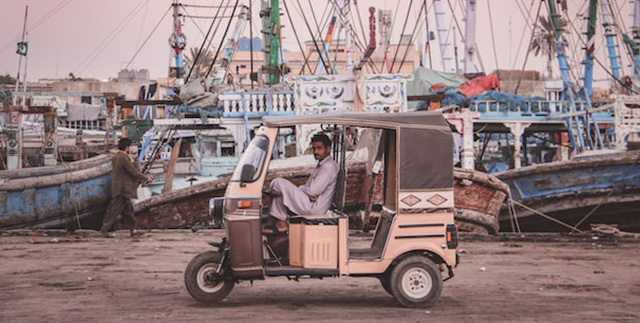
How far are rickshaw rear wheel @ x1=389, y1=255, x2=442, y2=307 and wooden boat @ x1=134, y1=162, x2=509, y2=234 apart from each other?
664 cm

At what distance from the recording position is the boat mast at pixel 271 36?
26.1 meters

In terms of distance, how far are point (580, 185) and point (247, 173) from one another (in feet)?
43.2

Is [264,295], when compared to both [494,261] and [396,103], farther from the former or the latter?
[396,103]

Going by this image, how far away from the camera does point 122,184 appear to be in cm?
1212

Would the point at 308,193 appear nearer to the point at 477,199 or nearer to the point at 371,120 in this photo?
the point at 371,120

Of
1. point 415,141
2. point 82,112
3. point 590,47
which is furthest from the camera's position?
point 82,112

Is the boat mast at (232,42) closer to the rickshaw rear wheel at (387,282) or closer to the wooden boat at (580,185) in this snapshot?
the wooden boat at (580,185)

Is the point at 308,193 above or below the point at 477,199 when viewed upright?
above

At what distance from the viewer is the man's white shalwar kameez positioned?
6898mm

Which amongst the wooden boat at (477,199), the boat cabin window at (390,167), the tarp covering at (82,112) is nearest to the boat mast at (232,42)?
the wooden boat at (477,199)

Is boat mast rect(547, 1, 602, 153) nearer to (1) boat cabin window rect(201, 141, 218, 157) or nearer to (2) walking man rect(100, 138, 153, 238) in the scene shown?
(1) boat cabin window rect(201, 141, 218, 157)

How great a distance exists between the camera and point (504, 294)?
299 inches

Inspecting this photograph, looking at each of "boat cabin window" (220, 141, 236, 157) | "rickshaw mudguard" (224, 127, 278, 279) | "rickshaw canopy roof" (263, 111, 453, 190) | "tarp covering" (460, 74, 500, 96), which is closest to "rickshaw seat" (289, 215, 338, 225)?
"rickshaw mudguard" (224, 127, 278, 279)

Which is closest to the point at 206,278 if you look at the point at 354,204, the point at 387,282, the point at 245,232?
the point at 245,232
